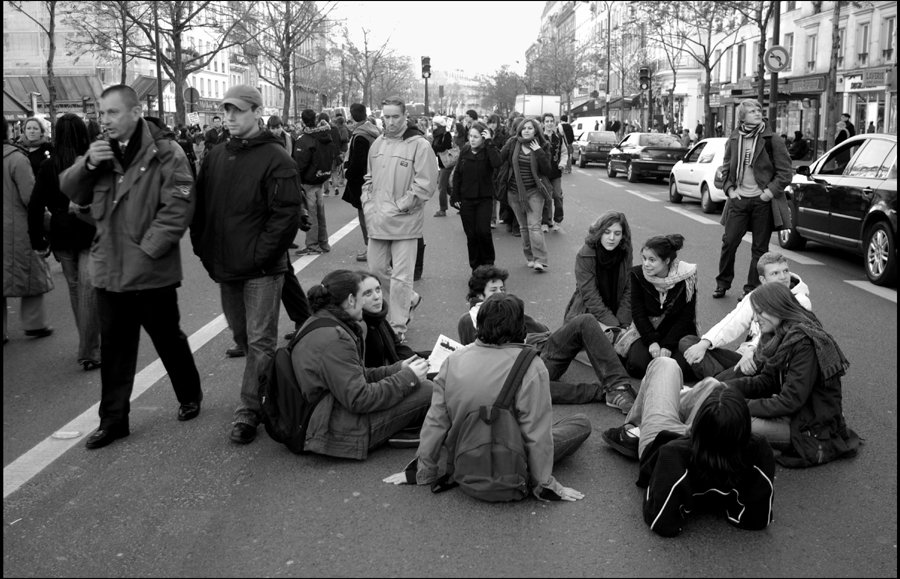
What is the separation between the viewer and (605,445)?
5.34 meters

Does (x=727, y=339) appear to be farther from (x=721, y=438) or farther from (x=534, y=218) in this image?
(x=534, y=218)

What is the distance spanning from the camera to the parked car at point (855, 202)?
10742 millimetres

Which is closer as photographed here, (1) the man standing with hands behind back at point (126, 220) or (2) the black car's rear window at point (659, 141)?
(1) the man standing with hands behind back at point (126, 220)

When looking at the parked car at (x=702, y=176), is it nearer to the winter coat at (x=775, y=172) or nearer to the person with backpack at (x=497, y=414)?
the winter coat at (x=775, y=172)

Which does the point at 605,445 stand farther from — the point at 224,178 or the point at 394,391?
the point at 224,178

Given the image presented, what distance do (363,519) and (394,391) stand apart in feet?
2.80

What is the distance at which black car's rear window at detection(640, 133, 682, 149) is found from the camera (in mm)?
27750

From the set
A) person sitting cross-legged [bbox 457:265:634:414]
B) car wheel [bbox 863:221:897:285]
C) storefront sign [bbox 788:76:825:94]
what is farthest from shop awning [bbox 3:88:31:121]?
storefront sign [bbox 788:76:825:94]

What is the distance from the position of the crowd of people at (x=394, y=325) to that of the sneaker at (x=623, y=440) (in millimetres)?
13

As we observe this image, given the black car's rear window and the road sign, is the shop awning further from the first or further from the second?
the road sign

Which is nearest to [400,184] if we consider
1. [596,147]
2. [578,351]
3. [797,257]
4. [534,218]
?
[578,351]

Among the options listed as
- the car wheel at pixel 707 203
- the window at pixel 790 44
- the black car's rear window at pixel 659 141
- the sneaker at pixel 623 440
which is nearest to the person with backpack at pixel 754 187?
the sneaker at pixel 623 440

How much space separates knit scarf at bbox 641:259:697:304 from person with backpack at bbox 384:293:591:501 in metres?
Answer: 2.29

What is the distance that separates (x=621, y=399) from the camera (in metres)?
5.96
